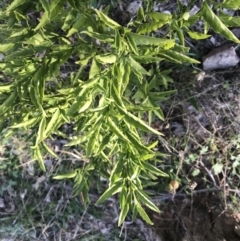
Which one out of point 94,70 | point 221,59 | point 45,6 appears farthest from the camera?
point 221,59

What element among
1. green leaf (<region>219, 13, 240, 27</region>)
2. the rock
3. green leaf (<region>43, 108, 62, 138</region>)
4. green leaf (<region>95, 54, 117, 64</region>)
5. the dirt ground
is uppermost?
green leaf (<region>219, 13, 240, 27</region>)

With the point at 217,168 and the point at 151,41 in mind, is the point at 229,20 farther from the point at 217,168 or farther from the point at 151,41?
the point at 217,168

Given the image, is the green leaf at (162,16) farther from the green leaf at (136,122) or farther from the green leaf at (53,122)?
the green leaf at (53,122)

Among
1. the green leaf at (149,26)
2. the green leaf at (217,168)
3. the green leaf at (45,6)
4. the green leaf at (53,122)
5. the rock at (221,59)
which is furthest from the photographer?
the green leaf at (217,168)

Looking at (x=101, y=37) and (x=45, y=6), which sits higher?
(x=45, y=6)

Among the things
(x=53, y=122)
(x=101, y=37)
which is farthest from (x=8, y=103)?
(x=101, y=37)

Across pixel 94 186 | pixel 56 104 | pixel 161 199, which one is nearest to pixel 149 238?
pixel 161 199

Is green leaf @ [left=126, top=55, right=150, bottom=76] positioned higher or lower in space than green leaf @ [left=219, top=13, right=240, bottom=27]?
lower

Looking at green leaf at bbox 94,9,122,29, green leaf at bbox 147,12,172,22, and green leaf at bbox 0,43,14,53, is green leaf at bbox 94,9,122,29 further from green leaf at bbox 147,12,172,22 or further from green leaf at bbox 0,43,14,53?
green leaf at bbox 0,43,14,53

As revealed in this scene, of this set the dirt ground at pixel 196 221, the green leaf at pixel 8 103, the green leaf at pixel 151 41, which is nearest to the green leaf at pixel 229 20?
the green leaf at pixel 151 41

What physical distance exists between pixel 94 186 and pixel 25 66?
132 centimetres

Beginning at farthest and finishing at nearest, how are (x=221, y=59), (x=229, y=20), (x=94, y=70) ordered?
(x=221, y=59) < (x=94, y=70) < (x=229, y=20)

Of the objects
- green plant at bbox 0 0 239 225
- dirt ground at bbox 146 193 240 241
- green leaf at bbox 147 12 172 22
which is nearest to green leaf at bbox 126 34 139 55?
green plant at bbox 0 0 239 225

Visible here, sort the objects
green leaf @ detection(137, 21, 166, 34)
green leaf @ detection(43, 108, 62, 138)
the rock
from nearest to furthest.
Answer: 1. green leaf @ detection(137, 21, 166, 34)
2. green leaf @ detection(43, 108, 62, 138)
3. the rock
